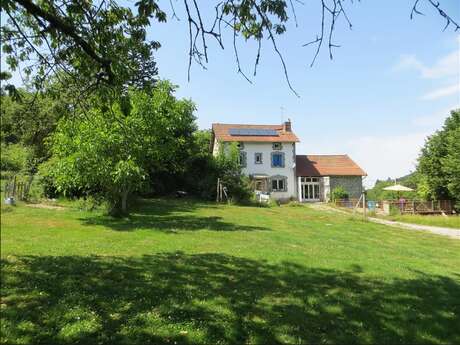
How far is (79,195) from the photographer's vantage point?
741 inches

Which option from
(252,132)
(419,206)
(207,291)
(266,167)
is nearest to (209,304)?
(207,291)

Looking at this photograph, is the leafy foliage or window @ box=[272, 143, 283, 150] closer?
the leafy foliage

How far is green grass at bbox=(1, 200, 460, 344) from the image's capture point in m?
4.93

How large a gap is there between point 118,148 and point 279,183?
2790 centimetres

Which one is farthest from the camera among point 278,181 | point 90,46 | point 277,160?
point 277,160

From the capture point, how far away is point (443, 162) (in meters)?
31.2

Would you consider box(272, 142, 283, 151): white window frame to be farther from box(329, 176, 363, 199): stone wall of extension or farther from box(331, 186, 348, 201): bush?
box(331, 186, 348, 201): bush

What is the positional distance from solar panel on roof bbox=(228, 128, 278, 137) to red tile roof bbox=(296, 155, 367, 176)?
13.2 ft

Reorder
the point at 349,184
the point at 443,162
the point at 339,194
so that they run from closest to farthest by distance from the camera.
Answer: the point at 443,162
the point at 339,194
the point at 349,184

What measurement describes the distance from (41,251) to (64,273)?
1.70 m

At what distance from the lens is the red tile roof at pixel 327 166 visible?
41.9 meters

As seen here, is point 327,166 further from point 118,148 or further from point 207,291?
point 207,291

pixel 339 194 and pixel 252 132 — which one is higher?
pixel 252 132

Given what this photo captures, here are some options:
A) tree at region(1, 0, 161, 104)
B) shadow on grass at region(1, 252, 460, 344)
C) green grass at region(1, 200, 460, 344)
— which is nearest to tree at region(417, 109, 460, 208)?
green grass at region(1, 200, 460, 344)
